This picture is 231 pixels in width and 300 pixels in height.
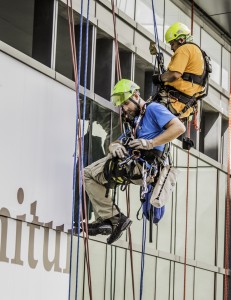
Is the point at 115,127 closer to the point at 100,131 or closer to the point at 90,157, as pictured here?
the point at 100,131

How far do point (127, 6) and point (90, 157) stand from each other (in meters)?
2.95

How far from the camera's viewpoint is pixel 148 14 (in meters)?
18.2

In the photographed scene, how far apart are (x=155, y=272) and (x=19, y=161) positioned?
7.12 m

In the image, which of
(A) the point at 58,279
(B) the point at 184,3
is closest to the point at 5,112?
(A) the point at 58,279

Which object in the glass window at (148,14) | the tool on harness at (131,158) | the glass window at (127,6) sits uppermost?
the glass window at (148,14)

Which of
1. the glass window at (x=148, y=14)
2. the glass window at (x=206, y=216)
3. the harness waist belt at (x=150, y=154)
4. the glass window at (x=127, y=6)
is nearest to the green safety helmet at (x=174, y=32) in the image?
the harness waist belt at (x=150, y=154)

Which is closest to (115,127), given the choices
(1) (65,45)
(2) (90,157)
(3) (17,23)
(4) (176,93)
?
(2) (90,157)

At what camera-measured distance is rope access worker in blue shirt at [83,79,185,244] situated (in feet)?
38.4

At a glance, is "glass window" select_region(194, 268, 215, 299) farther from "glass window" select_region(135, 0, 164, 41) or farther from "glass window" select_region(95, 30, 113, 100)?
"glass window" select_region(95, 30, 113, 100)

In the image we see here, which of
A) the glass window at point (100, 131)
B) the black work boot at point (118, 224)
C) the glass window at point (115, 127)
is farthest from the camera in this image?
the glass window at point (115, 127)

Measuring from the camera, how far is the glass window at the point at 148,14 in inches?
700

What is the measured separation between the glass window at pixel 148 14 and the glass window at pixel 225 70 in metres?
3.35

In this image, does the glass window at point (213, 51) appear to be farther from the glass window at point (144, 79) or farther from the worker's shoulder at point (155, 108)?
the worker's shoulder at point (155, 108)

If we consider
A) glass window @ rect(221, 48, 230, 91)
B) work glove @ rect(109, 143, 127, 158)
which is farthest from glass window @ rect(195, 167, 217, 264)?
work glove @ rect(109, 143, 127, 158)
